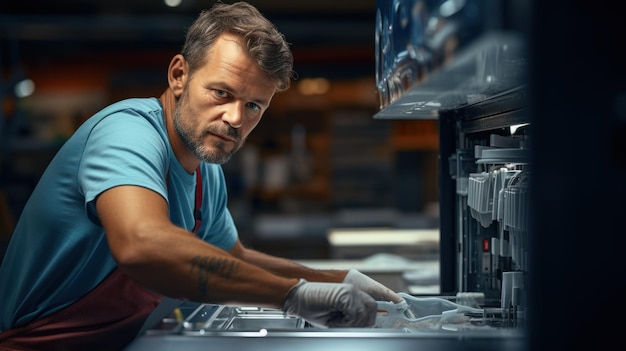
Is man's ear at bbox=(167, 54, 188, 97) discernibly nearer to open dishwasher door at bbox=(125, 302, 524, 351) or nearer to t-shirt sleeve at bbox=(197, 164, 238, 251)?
t-shirt sleeve at bbox=(197, 164, 238, 251)

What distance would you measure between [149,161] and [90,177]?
12cm

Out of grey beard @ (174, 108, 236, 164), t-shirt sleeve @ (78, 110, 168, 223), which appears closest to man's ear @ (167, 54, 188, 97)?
grey beard @ (174, 108, 236, 164)

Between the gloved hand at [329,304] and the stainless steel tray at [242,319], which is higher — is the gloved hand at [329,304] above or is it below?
above

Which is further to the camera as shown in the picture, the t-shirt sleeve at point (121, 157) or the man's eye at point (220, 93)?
the man's eye at point (220, 93)

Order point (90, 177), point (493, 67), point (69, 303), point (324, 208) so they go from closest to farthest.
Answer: point (493, 67) → point (90, 177) → point (69, 303) → point (324, 208)

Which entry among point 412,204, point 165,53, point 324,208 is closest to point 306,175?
point 324,208

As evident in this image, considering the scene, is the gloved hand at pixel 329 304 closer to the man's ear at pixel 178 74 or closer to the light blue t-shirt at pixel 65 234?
the light blue t-shirt at pixel 65 234

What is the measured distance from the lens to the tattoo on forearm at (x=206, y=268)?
115cm

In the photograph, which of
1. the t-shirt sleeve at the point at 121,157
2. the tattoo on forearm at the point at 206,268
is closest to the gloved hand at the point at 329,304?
the tattoo on forearm at the point at 206,268

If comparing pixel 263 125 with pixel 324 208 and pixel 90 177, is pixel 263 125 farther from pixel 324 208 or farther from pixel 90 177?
pixel 90 177

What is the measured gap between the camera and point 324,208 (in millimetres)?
6723

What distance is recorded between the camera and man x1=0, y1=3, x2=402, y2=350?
46.3 inches

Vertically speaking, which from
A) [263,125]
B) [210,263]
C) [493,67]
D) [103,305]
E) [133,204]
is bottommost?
[103,305]

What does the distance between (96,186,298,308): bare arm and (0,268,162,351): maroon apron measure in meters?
0.41
